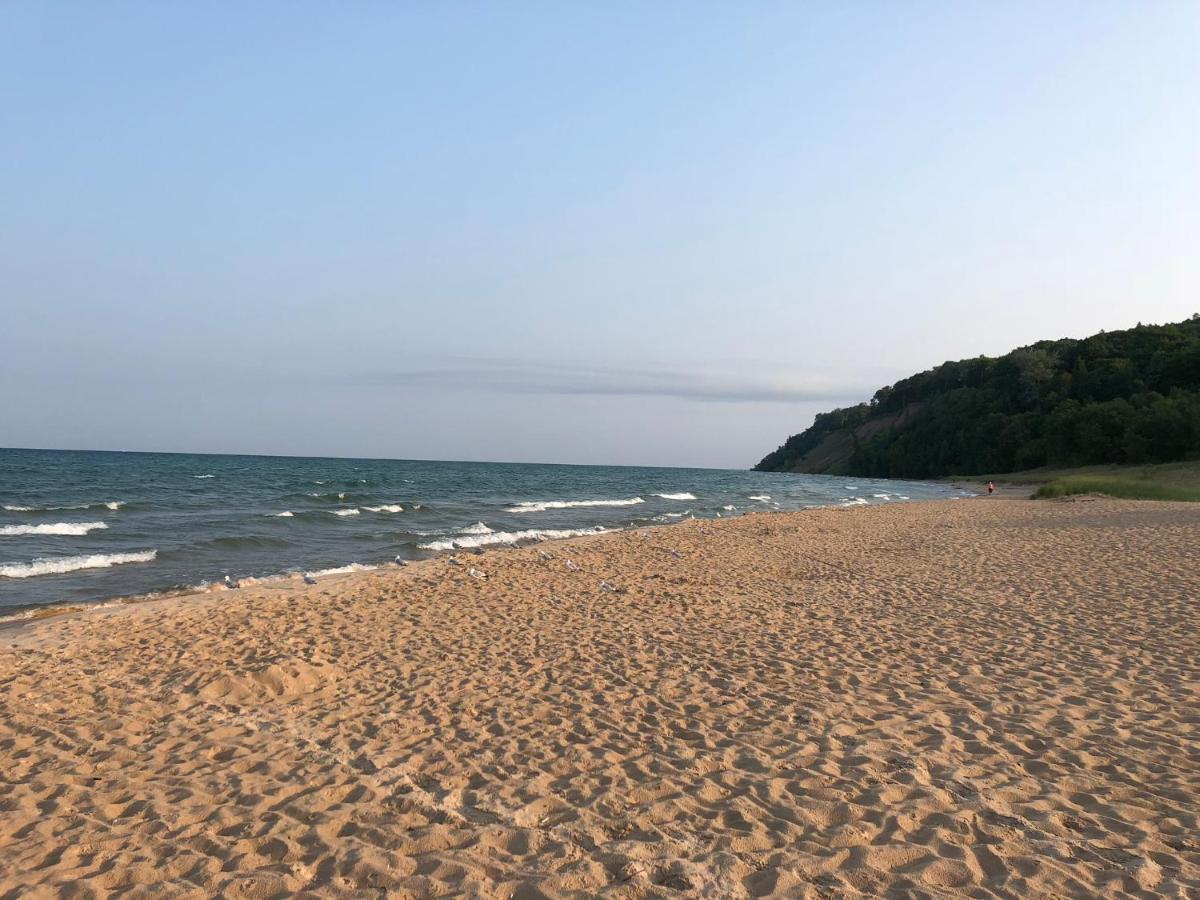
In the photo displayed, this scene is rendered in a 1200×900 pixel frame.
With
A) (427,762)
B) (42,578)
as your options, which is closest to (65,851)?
(427,762)

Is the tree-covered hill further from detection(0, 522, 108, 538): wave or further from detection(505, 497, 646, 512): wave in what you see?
detection(0, 522, 108, 538): wave

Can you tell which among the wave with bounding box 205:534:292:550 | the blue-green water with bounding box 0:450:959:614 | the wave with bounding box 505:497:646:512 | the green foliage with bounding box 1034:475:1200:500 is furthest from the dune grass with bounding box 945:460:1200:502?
the wave with bounding box 205:534:292:550

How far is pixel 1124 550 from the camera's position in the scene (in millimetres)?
16422

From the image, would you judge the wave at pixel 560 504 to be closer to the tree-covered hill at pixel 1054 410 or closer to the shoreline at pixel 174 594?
the shoreline at pixel 174 594

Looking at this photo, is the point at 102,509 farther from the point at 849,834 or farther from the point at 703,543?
the point at 849,834

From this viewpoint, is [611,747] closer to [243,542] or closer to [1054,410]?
[243,542]

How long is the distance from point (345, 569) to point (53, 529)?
43.1 feet

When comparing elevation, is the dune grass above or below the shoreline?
above

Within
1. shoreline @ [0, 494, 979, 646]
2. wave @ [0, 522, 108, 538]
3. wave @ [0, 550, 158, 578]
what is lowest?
shoreline @ [0, 494, 979, 646]

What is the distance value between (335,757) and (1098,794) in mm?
5493

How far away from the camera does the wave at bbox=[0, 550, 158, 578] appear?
1549 centimetres

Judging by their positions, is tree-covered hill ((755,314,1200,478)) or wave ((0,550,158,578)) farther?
tree-covered hill ((755,314,1200,478))

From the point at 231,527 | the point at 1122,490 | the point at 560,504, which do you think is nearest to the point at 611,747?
the point at 231,527

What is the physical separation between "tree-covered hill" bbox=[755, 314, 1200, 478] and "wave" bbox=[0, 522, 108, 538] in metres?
62.7
